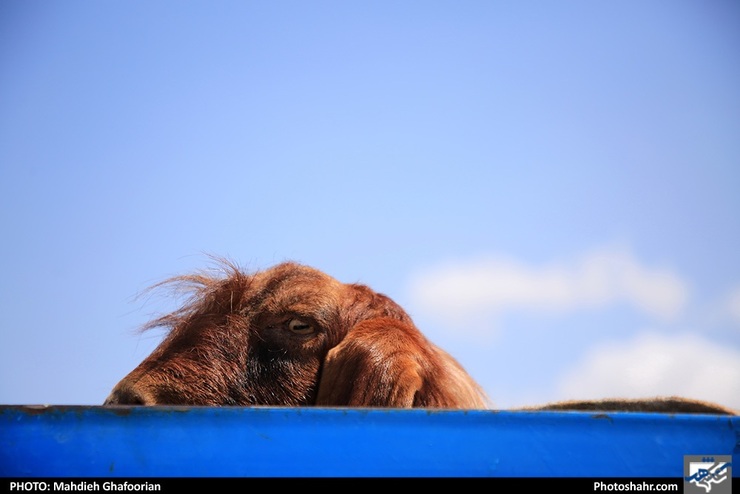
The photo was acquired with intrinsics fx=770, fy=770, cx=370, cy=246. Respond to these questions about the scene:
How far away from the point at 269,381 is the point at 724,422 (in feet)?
8.58

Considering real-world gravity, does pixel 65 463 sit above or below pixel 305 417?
below

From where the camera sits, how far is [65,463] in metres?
2.60

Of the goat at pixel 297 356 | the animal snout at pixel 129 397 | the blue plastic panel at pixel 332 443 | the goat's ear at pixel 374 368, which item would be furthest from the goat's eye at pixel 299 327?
the blue plastic panel at pixel 332 443

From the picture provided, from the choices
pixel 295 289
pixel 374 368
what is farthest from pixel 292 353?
pixel 374 368
